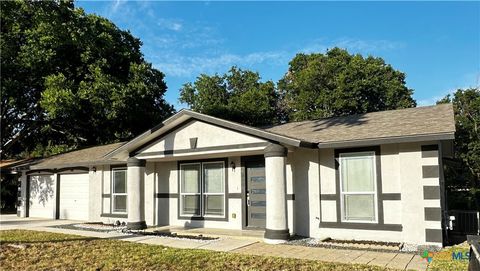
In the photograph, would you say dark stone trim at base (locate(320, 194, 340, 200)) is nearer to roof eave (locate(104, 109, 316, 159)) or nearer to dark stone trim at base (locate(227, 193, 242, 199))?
roof eave (locate(104, 109, 316, 159))

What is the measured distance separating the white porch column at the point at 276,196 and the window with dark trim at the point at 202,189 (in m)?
2.98

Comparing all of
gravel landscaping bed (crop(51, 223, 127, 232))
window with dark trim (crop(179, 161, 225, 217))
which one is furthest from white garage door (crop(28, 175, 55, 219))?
window with dark trim (crop(179, 161, 225, 217))

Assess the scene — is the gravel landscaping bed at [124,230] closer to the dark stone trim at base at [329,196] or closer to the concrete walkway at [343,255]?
the concrete walkway at [343,255]

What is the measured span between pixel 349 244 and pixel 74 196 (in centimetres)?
1303

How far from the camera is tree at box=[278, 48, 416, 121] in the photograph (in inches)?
1414

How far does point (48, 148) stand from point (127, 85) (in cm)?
859

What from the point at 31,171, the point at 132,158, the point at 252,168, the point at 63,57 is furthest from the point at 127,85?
the point at 252,168

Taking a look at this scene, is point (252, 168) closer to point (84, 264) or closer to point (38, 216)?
point (84, 264)

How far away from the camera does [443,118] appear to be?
1097cm

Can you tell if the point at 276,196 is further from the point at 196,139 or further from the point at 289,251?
the point at 196,139

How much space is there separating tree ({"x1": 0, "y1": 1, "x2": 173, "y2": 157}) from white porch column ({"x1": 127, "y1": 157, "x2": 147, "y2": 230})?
9944 millimetres

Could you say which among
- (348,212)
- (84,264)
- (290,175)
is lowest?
(84,264)

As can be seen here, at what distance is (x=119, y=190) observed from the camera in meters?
16.6

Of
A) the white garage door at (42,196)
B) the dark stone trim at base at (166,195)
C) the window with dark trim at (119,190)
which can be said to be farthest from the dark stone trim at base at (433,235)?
the white garage door at (42,196)
